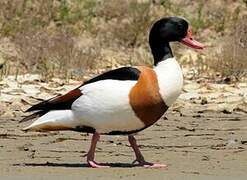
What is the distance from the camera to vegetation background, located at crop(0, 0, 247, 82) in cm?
1884

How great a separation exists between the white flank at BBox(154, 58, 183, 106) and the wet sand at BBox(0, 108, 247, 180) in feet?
1.95

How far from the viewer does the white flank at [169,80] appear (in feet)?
24.2

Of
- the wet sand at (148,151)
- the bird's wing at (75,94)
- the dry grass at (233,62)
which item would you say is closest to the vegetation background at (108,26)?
the dry grass at (233,62)

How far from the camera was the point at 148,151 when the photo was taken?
8859mm

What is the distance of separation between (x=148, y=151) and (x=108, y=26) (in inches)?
576

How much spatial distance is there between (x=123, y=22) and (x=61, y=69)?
7.51 meters

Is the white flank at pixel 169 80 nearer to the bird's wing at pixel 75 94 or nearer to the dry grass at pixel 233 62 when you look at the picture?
the bird's wing at pixel 75 94

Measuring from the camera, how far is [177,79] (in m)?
7.47

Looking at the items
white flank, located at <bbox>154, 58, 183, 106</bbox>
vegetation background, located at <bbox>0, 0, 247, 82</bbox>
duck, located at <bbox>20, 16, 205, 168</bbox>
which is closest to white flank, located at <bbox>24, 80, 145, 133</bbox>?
duck, located at <bbox>20, 16, 205, 168</bbox>

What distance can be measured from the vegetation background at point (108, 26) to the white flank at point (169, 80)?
9.75 meters

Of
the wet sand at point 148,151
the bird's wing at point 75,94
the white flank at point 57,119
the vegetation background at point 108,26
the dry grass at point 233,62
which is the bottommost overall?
the vegetation background at point 108,26

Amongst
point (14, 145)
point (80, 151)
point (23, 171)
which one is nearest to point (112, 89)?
point (23, 171)

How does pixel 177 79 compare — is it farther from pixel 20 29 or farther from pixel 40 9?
pixel 40 9

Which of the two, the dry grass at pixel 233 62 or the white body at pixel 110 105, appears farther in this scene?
the dry grass at pixel 233 62
